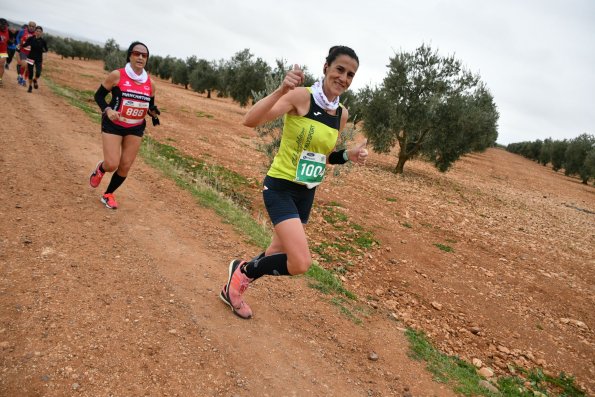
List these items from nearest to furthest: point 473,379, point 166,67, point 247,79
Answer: point 473,379
point 247,79
point 166,67

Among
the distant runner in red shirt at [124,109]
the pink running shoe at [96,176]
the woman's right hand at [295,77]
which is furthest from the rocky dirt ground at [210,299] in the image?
the woman's right hand at [295,77]

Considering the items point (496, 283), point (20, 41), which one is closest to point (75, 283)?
point (496, 283)

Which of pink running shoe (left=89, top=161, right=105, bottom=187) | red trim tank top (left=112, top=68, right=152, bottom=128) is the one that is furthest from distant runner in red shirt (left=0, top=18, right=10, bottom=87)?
red trim tank top (left=112, top=68, right=152, bottom=128)

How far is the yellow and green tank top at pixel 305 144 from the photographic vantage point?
333 cm

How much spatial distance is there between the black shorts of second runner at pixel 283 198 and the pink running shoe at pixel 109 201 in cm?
340

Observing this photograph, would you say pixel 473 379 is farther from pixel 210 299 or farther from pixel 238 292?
pixel 210 299

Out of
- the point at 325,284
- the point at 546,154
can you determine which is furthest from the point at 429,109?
the point at 546,154

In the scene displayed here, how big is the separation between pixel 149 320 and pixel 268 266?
1.18 metres

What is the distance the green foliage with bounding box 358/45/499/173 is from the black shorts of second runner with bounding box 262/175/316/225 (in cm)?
1800

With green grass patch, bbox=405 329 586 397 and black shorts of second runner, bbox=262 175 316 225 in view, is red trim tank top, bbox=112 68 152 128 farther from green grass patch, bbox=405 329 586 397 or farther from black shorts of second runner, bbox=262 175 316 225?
green grass patch, bbox=405 329 586 397

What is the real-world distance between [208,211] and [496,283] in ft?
20.3

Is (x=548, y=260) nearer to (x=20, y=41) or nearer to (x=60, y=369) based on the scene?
(x=60, y=369)

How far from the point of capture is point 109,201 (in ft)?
18.9

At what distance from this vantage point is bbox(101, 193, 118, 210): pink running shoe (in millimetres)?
5751
